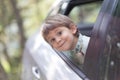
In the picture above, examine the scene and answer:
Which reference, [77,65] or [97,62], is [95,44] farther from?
[77,65]

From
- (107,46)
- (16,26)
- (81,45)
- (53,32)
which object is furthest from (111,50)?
(16,26)

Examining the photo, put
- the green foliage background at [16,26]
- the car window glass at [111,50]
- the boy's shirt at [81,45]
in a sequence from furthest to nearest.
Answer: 1. the green foliage background at [16,26]
2. the boy's shirt at [81,45]
3. the car window glass at [111,50]

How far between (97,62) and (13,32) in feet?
31.2

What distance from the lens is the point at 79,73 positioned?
283cm

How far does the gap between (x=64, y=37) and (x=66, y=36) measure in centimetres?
1

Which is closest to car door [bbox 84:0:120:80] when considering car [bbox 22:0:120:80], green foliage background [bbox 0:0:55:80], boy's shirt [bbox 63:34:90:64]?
car [bbox 22:0:120:80]

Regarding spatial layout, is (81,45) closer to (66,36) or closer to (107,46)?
(66,36)

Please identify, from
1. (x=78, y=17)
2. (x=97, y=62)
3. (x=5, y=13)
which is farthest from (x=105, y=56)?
(x=78, y=17)

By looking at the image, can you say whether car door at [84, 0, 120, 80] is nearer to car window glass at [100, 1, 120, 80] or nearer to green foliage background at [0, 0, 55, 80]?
car window glass at [100, 1, 120, 80]

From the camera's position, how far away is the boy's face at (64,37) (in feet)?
9.88

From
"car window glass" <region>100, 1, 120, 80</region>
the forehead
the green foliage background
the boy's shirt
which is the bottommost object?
the green foliage background

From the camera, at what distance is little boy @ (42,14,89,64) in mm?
3008

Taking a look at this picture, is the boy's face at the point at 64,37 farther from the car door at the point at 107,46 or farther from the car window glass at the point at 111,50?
the car window glass at the point at 111,50

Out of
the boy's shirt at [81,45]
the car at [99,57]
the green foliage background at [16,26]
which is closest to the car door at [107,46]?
the car at [99,57]
